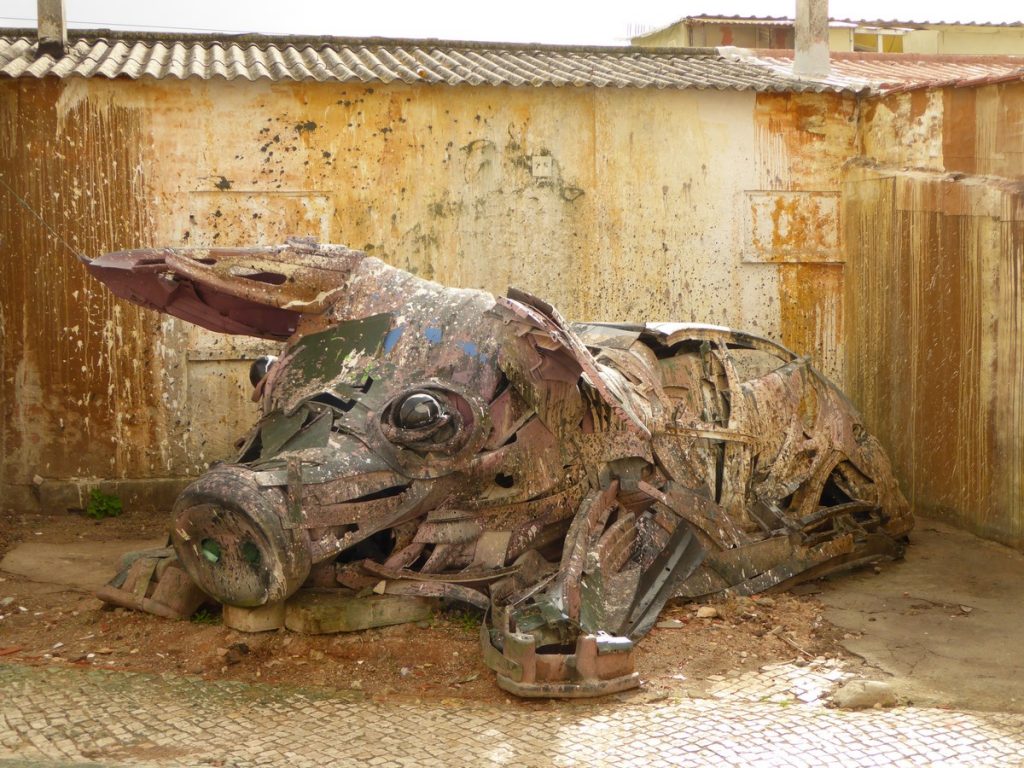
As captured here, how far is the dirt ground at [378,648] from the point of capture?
22.4 ft

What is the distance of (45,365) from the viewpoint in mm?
11125

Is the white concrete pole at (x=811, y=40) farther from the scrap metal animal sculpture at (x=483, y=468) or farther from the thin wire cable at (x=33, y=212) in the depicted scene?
the thin wire cable at (x=33, y=212)

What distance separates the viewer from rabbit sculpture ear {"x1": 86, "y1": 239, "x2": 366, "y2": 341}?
8.04 m

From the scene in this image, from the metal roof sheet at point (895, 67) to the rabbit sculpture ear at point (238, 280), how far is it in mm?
6160

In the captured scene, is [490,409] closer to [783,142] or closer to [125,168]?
[125,168]

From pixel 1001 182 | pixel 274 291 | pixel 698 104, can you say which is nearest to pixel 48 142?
pixel 274 291

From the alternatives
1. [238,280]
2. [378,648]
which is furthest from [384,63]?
[378,648]

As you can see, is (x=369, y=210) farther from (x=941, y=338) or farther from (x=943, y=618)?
(x=943, y=618)

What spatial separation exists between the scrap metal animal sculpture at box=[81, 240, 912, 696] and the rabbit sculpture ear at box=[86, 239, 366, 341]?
15 millimetres

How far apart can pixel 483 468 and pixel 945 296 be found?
17.5ft

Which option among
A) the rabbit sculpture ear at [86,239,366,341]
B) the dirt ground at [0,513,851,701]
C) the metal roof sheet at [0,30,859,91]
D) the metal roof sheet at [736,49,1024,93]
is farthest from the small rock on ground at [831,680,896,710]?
the metal roof sheet at [0,30,859,91]

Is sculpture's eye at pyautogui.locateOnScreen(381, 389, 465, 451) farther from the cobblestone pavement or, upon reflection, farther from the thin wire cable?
the thin wire cable

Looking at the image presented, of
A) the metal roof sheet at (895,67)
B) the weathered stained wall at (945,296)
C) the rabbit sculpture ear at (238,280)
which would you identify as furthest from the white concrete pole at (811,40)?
the rabbit sculpture ear at (238,280)

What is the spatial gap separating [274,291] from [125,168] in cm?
388
